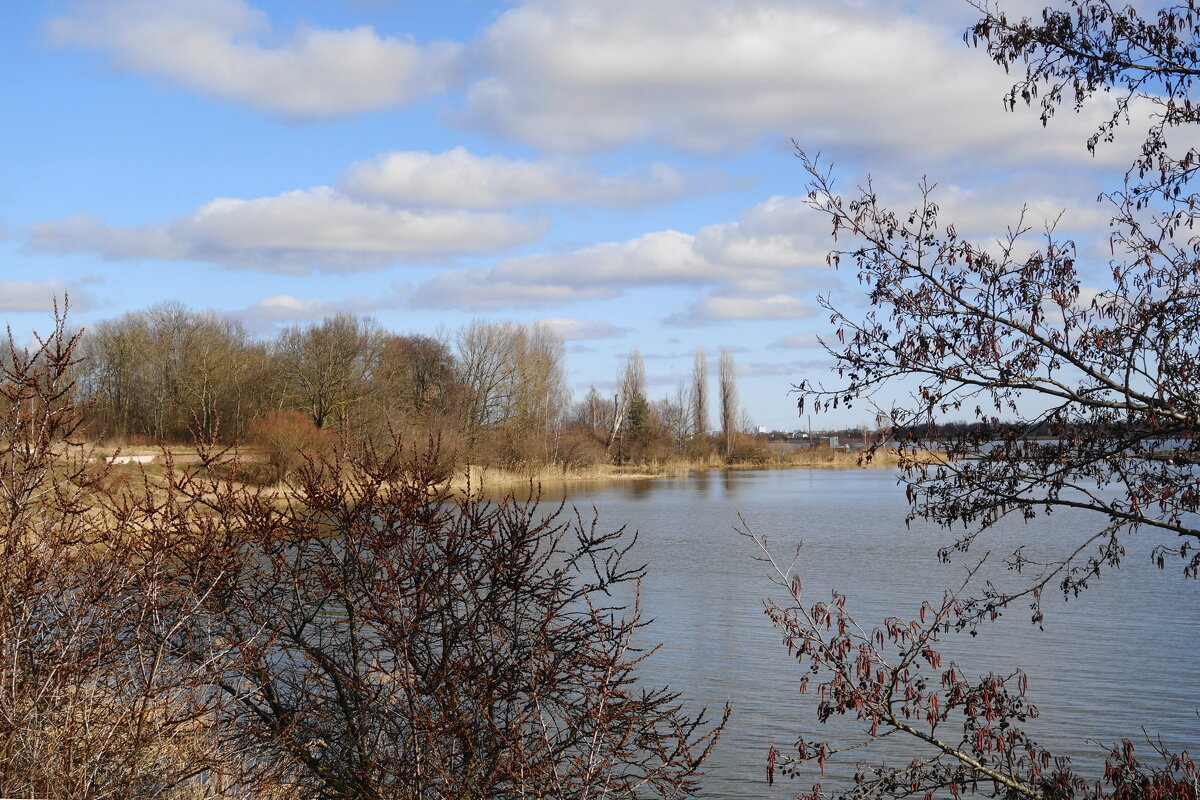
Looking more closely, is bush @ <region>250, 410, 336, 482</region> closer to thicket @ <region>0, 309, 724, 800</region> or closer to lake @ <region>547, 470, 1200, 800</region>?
lake @ <region>547, 470, 1200, 800</region>

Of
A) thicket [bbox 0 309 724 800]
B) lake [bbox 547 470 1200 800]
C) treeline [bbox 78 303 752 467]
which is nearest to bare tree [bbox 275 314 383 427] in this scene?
treeline [bbox 78 303 752 467]

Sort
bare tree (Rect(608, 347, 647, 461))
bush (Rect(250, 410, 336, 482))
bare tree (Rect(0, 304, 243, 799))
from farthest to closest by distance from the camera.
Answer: bare tree (Rect(608, 347, 647, 461)) < bush (Rect(250, 410, 336, 482)) < bare tree (Rect(0, 304, 243, 799))

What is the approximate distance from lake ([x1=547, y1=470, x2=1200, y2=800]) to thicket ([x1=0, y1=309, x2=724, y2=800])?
417 centimetres

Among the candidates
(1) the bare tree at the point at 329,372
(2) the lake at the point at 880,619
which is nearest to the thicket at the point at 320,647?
(2) the lake at the point at 880,619

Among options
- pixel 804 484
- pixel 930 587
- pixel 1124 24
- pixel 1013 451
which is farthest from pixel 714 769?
pixel 804 484

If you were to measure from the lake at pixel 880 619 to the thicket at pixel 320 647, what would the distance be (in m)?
4.17

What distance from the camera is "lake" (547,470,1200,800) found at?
34.9 ft

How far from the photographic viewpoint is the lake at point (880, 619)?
10625mm

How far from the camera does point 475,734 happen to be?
5.49 meters

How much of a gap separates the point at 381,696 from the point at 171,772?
129cm

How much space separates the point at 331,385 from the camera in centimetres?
4403

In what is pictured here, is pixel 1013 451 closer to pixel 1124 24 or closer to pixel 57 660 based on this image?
pixel 1124 24

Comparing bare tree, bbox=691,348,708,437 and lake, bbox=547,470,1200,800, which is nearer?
lake, bbox=547,470,1200,800

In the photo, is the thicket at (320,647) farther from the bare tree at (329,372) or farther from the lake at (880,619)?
the bare tree at (329,372)
